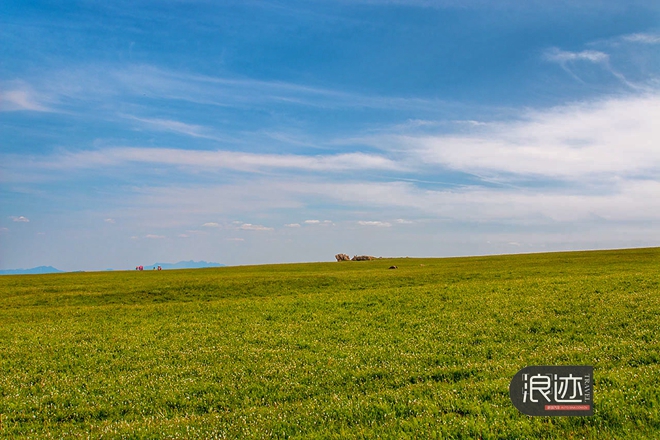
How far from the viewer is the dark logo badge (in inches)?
429

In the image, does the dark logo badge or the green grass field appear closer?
the dark logo badge

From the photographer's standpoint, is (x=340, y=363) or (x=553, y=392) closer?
(x=553, y=392)

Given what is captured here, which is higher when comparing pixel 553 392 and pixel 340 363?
pixel 553 392

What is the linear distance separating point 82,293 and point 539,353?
4573 cm

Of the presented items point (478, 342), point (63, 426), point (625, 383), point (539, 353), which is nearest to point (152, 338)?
point (63, 426)

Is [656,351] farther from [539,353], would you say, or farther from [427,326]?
[427,326]

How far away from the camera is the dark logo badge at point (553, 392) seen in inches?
429

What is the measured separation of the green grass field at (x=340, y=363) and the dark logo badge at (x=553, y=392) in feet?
0.95

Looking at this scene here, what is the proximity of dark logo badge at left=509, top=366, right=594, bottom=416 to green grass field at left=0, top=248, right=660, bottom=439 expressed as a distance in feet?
0.95

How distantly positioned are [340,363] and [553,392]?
8.28m

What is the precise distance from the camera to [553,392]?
1142cm

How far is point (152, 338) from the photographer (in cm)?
2350

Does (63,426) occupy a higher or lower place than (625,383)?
lower

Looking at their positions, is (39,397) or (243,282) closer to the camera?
(39,397)
